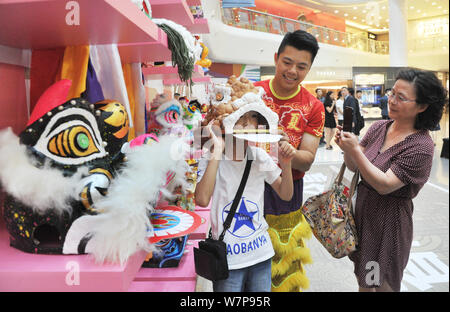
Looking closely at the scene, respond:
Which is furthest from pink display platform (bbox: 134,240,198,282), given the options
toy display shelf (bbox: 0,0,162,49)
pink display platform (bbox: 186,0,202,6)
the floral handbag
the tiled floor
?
pink display platform (bbox: 186,0,202,6)

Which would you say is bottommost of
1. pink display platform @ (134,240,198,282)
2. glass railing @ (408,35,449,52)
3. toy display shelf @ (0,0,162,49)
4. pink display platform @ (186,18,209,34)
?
pink display platform @ (134,240,198,282)

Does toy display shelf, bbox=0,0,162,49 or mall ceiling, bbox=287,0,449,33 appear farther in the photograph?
mall ceiling, bbox=287,0,449,33

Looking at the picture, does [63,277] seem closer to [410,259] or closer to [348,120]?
[348,120]

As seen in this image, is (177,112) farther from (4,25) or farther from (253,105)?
(4,25)

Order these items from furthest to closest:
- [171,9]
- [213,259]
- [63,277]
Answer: [171,9] < [213,259] < [63,277]

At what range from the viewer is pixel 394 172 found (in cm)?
115

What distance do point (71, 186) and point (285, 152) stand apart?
0.58 m

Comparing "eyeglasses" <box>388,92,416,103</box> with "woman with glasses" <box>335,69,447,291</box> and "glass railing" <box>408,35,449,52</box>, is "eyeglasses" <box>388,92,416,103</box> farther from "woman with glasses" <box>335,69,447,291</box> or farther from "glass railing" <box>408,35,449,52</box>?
"glass railing" <box>408,35,449,52</box>

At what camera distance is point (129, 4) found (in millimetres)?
608

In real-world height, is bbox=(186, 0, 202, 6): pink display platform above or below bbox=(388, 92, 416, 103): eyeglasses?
above

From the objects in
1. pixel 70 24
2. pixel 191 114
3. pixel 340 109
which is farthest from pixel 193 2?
pixel 70 24

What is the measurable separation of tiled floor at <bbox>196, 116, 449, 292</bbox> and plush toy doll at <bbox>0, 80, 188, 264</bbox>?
0.91 m

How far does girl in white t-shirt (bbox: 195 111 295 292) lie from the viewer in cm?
97

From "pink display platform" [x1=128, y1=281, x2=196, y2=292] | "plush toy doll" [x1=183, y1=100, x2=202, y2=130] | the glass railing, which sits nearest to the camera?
"pink display platform" [x1=128, y1=281, x2=196, y2=292]
